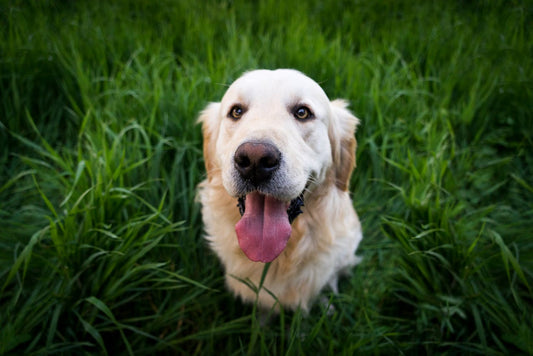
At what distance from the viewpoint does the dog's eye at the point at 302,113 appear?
1.73 metres

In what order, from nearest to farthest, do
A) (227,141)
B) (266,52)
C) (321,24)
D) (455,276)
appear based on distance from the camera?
(227,141)
(455,276)
(266,52)
(321,24)

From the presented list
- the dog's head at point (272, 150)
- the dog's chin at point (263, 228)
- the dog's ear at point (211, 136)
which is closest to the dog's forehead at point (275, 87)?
the dog's head at point (272, 150)

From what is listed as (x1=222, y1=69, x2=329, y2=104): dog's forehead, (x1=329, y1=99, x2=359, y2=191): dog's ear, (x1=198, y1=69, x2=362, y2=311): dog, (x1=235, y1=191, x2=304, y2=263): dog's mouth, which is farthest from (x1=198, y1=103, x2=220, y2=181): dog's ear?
(x1=329, y1=99, x2=359, y2=191): dog's ear

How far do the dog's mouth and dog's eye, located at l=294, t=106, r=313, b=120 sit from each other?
479 millimetres

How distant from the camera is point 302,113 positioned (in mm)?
1744

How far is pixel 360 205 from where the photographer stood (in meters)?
2.69

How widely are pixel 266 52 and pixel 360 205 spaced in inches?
70.6

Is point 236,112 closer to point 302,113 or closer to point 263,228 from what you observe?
point 302,113

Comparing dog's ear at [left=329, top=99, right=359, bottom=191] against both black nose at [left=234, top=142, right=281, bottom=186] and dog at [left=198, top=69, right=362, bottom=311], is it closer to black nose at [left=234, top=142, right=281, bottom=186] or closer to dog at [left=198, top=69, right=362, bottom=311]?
dog at [left=198, top=69, right=362, bottom=311]

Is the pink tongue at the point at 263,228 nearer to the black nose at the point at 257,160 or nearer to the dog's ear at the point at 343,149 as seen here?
the black nose at the point at 257,160

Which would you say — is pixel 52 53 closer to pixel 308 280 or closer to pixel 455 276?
pixel 308 280

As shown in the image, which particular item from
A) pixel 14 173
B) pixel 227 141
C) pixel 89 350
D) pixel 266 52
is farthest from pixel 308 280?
pixel 14 173

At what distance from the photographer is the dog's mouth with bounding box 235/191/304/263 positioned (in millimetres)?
1597

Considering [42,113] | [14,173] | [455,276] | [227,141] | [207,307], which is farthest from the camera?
[42,113]
